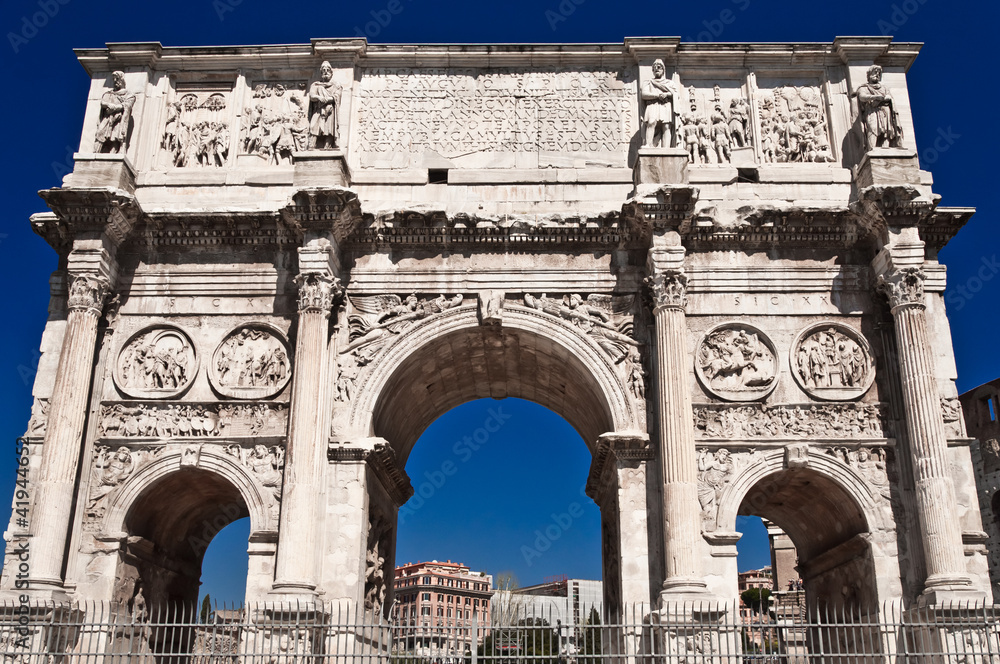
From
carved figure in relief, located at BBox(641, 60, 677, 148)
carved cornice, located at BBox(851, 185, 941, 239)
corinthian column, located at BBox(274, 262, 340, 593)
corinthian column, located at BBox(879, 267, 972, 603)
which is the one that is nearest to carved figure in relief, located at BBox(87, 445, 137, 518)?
corinthian column, located at BBox(274, 262, 340, 593)

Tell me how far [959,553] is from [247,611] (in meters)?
9.07

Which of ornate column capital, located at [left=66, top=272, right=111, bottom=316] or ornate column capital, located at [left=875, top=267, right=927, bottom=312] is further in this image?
ornate column capital, located at [left=66, top=272, right=111, bottom=316]

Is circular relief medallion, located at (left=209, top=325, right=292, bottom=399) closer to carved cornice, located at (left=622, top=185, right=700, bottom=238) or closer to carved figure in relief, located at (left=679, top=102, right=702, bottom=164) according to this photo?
carved cornice, located at (left=622, top=185, right=700, bottom=238)

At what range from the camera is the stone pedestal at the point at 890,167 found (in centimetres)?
1348

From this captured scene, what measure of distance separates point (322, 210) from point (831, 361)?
769 centimetres

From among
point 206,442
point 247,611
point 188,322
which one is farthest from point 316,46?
→ point 247,611

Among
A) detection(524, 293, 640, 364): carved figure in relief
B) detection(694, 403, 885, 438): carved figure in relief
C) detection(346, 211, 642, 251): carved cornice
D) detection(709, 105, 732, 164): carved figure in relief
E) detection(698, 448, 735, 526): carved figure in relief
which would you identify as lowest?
detection(698, 448, 735, 526): carved figure in relief

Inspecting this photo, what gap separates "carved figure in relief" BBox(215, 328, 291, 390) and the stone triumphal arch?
0.17 feet

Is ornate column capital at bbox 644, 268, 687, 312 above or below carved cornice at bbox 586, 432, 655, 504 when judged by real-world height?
above

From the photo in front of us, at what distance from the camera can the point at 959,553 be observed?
461 inches

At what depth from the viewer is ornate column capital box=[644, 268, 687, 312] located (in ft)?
43.0

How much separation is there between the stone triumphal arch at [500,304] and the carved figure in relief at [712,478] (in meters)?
0.03

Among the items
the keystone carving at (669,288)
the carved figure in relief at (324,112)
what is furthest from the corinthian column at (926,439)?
the carved figure in relief at (324,112)

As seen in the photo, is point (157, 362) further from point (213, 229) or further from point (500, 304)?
point (500, 304)
